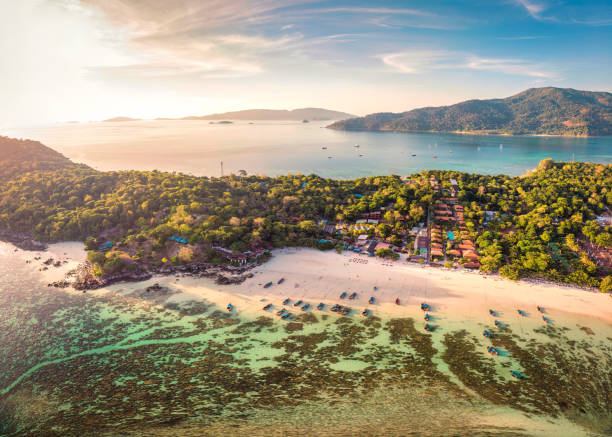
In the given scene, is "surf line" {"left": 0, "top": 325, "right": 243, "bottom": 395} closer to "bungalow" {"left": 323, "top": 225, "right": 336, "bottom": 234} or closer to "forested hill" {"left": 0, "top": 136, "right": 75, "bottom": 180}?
"bungalow" {"left": 323, "top": 225, "right": 336, "bottom": 234}

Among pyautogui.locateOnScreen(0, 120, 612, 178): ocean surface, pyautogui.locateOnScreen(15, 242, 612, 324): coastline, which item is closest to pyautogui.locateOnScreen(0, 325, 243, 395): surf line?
pyautogui.locateOnScreen(15, 242, 612, 324): coastline

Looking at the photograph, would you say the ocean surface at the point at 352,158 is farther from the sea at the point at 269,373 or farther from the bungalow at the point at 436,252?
the sea at the point at 269,373

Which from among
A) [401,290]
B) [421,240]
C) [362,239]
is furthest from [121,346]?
A: [421,240]

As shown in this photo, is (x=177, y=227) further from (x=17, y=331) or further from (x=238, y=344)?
(x=238, y=344)

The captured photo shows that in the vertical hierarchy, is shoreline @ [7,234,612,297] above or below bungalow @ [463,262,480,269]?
below

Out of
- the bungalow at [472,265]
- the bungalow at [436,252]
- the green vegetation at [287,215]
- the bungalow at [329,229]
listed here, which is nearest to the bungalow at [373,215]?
the green vegetation at [287,215]

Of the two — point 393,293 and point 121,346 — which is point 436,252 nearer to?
point 393,293

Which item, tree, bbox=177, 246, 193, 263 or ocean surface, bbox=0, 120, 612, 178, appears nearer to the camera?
tree, bbox=177, 246, 193, 263
